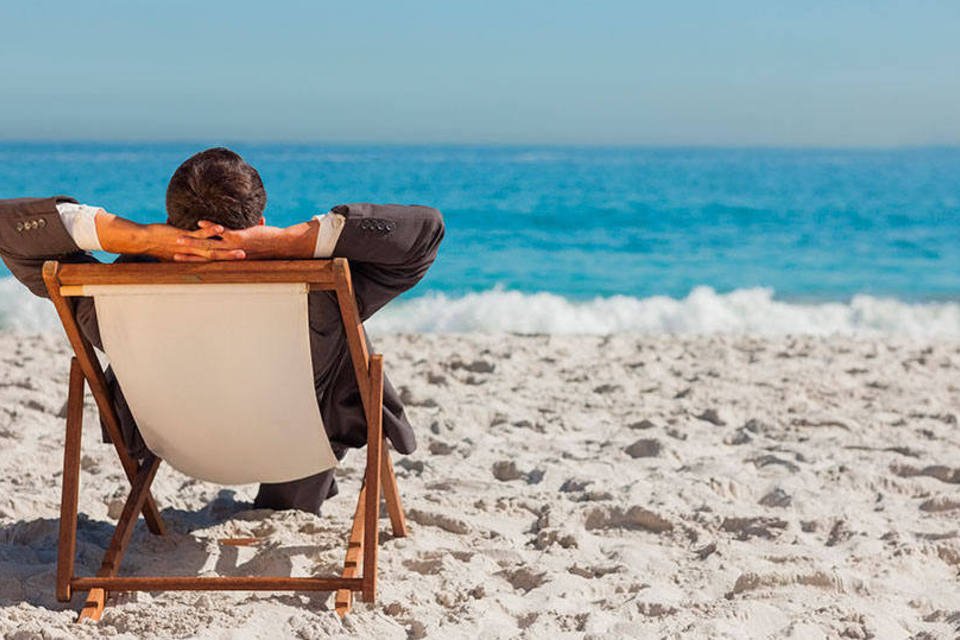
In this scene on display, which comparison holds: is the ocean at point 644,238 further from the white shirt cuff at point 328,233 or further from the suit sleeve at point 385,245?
the white shirt cuff at point 328,233

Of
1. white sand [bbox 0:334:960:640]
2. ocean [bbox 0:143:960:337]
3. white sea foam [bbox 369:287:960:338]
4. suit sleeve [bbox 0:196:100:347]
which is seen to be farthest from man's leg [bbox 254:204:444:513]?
ocean [bbox 0:143:960:337]

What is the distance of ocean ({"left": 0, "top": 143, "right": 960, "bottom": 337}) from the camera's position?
29.0ft

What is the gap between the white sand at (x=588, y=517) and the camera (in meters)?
2.69

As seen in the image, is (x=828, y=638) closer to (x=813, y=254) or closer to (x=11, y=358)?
(x=11, y=358)

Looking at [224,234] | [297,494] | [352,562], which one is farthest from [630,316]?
[224,234]

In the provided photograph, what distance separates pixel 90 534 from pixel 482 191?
685 inches

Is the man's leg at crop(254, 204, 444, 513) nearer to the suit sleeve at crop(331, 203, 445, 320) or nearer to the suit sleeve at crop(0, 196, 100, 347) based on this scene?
the suit sleeve at crop(331, 203, 445, 320)

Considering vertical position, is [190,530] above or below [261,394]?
below

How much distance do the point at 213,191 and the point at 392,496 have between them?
3.33 feet

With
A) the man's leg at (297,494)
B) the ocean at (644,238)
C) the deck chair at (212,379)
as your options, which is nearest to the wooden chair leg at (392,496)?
the deck chair at (212,379)

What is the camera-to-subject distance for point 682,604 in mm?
2814

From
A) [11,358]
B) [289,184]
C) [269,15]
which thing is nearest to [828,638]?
[11,358]

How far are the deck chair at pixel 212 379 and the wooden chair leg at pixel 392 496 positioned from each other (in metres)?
0.15

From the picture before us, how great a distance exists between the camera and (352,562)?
2775mm
